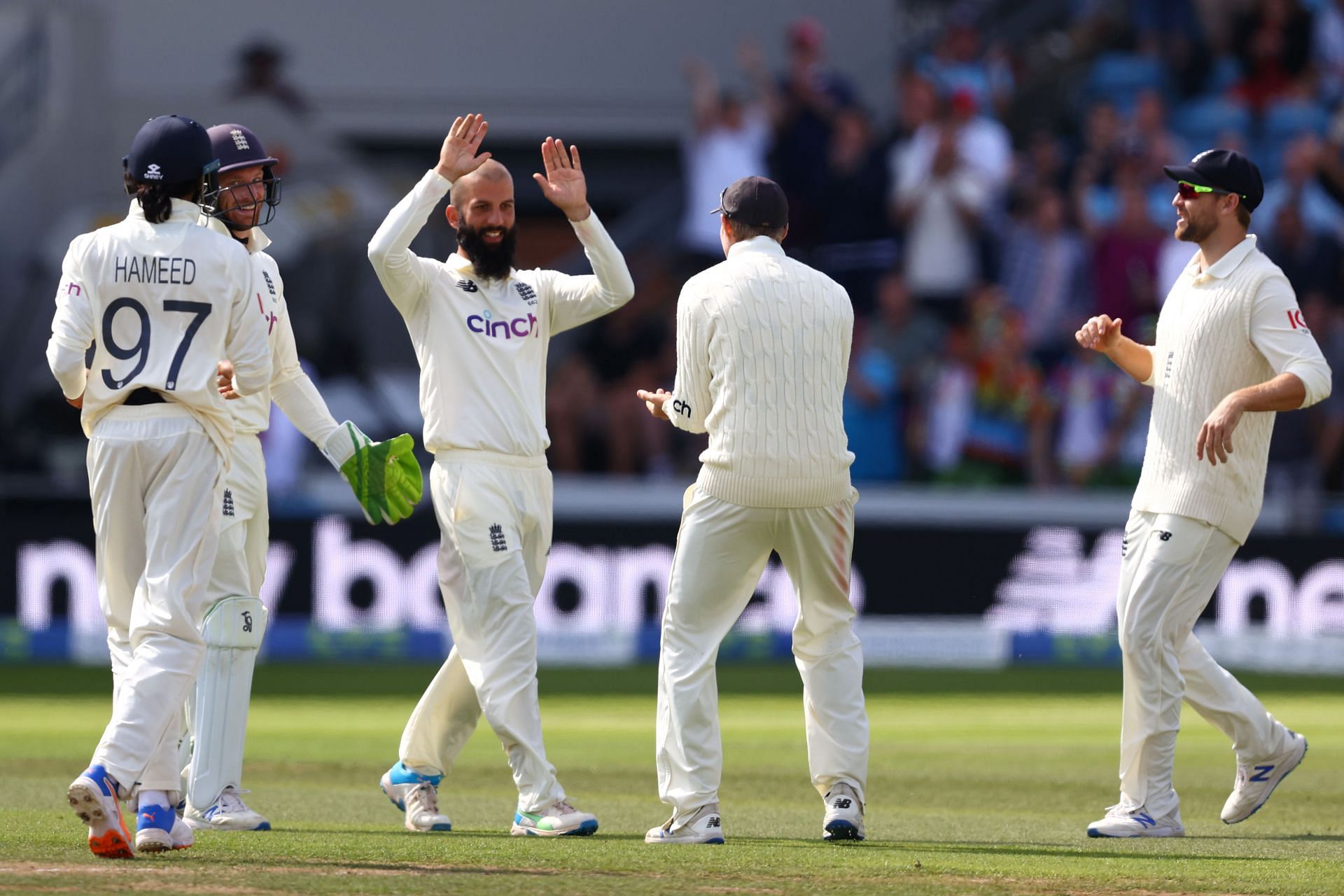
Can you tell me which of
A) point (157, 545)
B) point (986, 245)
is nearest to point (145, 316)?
point (157, 545)

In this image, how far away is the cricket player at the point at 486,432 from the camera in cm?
644

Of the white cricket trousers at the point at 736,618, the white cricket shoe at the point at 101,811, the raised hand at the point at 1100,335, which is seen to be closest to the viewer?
the white cricket shoe at the point at 101,811

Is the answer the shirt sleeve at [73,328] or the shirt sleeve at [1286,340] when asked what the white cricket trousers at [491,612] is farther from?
the shirt sleeve at [1286,340]

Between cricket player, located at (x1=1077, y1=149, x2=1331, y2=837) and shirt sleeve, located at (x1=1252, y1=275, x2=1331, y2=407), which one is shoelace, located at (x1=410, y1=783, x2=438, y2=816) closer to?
cricket player, located at (x1=1077, y1=149, x2=1331, y2=837)

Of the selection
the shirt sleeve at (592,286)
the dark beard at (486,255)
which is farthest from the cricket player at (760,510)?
the dark beard at (486,255)

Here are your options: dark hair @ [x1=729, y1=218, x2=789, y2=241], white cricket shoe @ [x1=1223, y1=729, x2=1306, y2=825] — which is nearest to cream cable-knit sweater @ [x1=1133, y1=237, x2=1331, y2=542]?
white cricket shoe @ [x1=1223, y1=729, x2=1306, y2=825]

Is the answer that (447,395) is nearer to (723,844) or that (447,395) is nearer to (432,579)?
(723,844)

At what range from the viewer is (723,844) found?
6.08 metres

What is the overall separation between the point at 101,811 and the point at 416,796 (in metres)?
1.50

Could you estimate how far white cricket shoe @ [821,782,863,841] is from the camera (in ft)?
20.4

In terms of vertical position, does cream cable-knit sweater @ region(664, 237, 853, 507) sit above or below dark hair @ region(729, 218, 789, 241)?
below

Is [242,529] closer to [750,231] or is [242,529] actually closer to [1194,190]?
[750,231]

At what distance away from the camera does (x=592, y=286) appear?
6.84m

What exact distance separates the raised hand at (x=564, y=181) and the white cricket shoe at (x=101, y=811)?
7.90 feet
